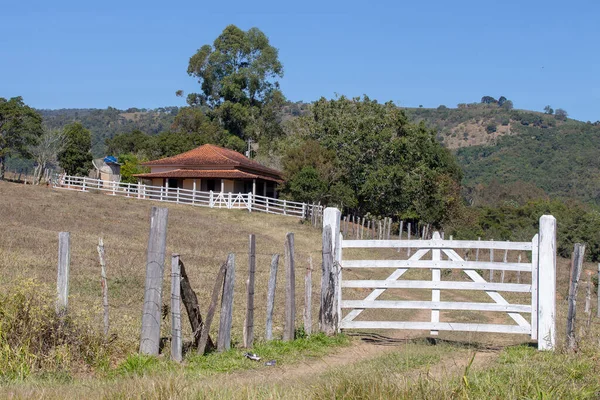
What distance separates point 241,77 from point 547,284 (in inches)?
2730

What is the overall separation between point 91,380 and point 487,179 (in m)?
112

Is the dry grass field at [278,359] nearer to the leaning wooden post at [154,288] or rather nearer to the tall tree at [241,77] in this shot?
the leaning wooden post at [154,288]

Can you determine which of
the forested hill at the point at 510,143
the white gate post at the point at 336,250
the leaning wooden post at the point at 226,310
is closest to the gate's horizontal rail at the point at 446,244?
the white gate post at the point at 336,250

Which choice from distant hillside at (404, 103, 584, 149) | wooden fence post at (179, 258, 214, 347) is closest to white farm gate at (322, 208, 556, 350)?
wooden fence post at (179, 258, 214, 347)

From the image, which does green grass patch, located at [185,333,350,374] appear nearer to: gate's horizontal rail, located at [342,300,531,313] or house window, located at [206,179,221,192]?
gate's horizontal rail, located at [342,300,531,313]

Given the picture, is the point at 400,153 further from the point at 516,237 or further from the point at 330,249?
the point at 330,249

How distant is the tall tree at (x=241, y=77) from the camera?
78.8 m

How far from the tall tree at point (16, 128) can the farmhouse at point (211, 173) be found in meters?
9.26

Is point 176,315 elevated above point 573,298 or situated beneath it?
situated beneath

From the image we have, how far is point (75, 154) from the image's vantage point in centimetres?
6750

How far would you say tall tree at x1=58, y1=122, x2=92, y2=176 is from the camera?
67062 millimetres

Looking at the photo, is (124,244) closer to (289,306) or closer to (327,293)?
(327,293)

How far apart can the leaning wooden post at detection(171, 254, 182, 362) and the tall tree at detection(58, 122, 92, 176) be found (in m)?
60.2

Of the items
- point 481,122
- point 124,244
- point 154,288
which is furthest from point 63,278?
point 481,122
